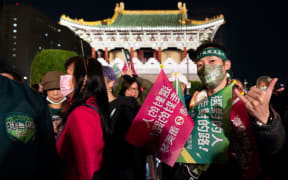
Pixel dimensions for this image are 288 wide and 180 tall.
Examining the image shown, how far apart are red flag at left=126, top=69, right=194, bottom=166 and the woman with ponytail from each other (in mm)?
302

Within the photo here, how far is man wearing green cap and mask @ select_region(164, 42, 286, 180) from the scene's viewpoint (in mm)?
1390

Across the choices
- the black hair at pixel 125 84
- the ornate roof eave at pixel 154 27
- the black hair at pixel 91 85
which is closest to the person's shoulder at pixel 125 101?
the black hair at pixel 91 85

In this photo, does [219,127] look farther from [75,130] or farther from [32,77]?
[32,77]

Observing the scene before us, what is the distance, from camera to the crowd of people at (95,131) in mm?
977

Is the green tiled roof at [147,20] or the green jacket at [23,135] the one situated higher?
the green tiled roof at [147,20]

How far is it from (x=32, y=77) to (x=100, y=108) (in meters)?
4.69

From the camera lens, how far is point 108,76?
101 inches

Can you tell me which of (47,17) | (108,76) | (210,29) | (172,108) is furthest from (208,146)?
(47,17)

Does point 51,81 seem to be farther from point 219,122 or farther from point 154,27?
point 154,27

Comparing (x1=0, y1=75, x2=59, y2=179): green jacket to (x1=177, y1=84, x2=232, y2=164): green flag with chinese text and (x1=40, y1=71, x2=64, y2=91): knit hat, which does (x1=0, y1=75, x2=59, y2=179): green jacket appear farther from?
(x1=40, y1=71, x2=64, y2=91): knit hat

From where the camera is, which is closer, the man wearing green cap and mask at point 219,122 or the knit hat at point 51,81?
the man wearing green cap and mask at point 219,122

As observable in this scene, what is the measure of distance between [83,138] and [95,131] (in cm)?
13

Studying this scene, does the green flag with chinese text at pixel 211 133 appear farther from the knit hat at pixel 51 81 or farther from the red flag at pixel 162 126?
the knit hat at pixel 51 81

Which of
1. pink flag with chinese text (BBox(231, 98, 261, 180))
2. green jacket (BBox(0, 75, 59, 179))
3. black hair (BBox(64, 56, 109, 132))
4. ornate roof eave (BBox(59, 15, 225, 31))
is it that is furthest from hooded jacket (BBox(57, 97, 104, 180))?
ornate roof eave (BBox(59, 15, 225, 31))
